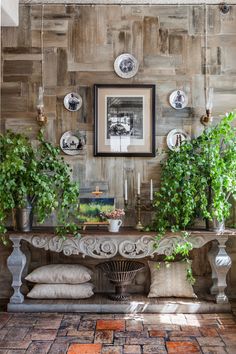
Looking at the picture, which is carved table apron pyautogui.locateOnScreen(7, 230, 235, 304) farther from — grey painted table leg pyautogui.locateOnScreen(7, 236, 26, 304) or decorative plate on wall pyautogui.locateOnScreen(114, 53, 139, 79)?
decorative plate on wall pyautogui.locateOnScreen(114, 53, 139, 79)

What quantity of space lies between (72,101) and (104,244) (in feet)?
4.47

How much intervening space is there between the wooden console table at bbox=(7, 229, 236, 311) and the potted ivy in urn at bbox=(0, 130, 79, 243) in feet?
0.38

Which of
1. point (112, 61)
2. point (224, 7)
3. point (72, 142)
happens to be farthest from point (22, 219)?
point (224, 7)

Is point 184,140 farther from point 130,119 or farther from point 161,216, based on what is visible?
point 161,216

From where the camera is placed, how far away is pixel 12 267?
3359 mm

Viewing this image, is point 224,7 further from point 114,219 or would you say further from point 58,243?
point 58,243

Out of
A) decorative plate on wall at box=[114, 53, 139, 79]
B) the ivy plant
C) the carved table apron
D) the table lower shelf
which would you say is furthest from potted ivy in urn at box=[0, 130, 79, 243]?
decorative plate on wall at box=[114, 53, 139, 79]

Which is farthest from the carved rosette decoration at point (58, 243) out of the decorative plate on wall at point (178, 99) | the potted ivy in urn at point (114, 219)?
the decorative plate on wall at point (178, 99)

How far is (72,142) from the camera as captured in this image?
147 inches

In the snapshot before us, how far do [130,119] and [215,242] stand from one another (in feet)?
4.42

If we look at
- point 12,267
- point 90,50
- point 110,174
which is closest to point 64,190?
point 110,174

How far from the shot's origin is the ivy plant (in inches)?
128

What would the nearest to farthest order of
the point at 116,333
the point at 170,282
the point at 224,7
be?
the point at 116,333 → the point at 170,282 → the point at 224,7

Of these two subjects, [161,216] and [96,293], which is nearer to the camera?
[161,216]
